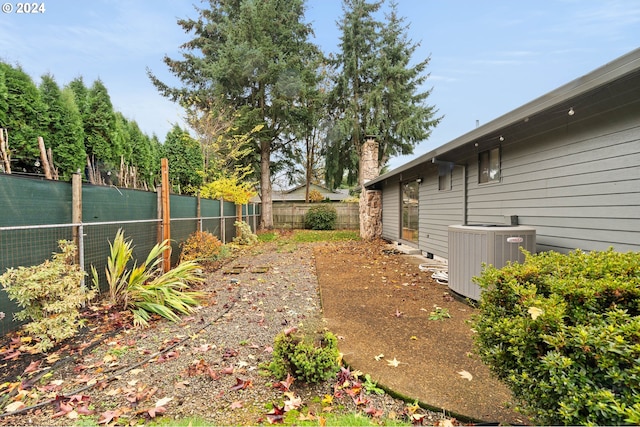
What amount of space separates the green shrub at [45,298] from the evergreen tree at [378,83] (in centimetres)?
1561

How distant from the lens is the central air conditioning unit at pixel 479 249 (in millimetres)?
3566

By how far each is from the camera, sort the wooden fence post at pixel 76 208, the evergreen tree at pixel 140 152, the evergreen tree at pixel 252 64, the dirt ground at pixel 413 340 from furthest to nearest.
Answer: the evergreen tree at pixel 252 64
the evergreen tree at pixel 140 152
the wooden fence post at pixel 76 208
the dirt ground at pixel 413 340

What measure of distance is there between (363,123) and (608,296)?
56.9 feet

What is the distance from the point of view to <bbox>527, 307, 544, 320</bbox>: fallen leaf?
1489 mm

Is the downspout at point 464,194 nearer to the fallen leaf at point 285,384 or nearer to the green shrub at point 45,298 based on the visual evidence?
the fallen leaf at point 285,384

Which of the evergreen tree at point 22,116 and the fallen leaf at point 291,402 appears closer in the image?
the fallen leaf at point 291,402

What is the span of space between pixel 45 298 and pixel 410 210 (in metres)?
8.77

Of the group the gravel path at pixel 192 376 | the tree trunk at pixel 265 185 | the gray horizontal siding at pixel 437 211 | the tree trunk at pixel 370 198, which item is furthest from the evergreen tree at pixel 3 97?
the tree trunk at pixel 370 198

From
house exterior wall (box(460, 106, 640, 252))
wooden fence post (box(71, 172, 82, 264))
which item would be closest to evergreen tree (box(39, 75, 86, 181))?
wooden fence post (box(71, 172, 82, 264))

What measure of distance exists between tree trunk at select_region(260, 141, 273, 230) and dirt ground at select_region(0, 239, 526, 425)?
449 inches

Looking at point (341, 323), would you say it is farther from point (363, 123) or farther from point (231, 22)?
point (363, 123)

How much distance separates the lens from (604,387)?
4.13 feet

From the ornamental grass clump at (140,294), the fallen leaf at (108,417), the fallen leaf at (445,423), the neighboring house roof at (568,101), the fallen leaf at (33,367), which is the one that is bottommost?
the fallen leaf at (445,423)

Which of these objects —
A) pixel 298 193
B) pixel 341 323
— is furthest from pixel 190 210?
pixel 298 193
